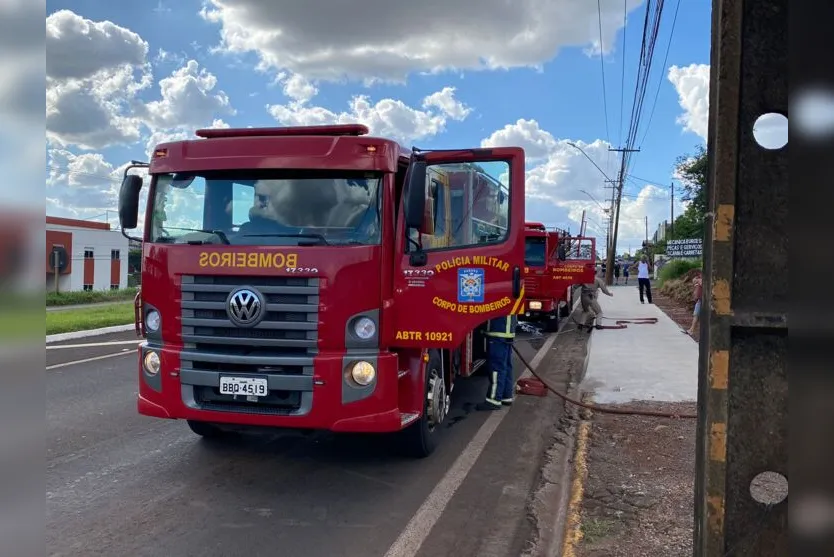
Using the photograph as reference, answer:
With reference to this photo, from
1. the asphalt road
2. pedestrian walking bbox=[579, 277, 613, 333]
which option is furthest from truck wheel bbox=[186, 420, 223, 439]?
pedestrian walking bbox=[579, 277, 613, 333]

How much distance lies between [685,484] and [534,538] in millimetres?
1635

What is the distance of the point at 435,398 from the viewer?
579 centimetres

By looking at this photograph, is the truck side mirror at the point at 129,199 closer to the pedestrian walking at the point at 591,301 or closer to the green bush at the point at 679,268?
the pedestrian walking at the point at 591,301

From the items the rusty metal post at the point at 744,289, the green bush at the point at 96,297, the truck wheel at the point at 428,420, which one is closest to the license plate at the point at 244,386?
the truck wheel at the point at 428,420

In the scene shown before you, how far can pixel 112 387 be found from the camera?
848 centimetres

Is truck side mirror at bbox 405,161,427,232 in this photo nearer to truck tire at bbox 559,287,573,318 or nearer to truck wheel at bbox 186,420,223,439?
truck wheel at bbox 186,420,223,439

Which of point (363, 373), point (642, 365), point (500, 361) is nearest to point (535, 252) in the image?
point (642, 365)

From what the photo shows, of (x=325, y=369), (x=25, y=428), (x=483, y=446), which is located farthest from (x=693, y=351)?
(x=25, y=428)

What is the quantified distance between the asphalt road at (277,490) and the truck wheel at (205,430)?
0.09 meters

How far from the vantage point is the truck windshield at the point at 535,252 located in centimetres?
1537

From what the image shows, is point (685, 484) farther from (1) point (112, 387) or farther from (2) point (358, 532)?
(1) point (112, 387)

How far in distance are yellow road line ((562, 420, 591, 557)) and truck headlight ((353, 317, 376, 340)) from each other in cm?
198

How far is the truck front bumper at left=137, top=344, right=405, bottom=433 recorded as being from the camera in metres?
4.75

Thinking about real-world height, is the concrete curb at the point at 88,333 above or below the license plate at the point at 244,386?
below
